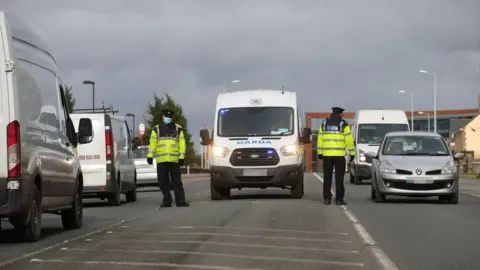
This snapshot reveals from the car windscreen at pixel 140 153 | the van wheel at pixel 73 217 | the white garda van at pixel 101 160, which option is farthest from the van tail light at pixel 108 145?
the car windscreen at pixel 140 153

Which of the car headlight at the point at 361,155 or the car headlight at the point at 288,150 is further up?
the car headlight at the point at 288,150

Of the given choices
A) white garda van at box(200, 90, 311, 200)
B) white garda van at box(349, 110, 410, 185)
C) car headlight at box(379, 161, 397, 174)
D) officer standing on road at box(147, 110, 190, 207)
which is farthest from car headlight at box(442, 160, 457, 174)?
white garda van at box(349, 110, 410, 185)

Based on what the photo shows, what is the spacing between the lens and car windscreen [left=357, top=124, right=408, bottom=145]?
33.8 metres

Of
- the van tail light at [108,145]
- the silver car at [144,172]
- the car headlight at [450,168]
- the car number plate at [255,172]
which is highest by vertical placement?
the van tail light at [108,145]

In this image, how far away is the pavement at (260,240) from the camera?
9.20 m

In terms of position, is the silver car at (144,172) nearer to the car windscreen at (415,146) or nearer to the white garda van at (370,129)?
the white garda van at (370,129)

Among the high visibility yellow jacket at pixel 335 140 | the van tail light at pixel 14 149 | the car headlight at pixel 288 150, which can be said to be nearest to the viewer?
the van tail light at pixel 14 149

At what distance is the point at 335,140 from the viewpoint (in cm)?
1941

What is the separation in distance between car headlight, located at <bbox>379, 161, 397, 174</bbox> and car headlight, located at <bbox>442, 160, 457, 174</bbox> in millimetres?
1090

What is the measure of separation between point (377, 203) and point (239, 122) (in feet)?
13.4

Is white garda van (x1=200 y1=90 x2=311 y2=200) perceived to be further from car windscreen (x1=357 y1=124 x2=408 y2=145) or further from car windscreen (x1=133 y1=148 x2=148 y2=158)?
car windscreen (x1=357 y1=124 x2=408 y2=145)

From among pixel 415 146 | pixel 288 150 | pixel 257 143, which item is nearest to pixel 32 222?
pixel 257 143

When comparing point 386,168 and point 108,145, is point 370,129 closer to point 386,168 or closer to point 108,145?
point 386,168

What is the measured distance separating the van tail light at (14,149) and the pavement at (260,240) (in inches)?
36.7
